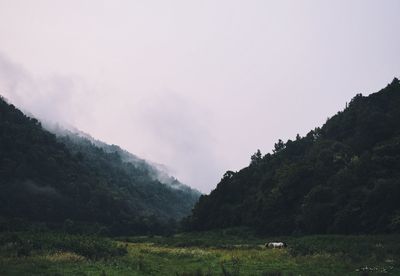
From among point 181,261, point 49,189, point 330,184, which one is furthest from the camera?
point 49,189

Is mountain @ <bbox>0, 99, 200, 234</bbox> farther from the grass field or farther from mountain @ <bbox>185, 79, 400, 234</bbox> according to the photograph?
the grass field

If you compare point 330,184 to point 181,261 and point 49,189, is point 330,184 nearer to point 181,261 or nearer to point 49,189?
point 181,261

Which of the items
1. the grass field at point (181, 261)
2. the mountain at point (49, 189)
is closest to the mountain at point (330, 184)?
the grass field at point (181, 261)

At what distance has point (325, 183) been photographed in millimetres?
80125

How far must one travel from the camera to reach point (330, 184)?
253 feet

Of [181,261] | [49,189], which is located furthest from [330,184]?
[49,189]

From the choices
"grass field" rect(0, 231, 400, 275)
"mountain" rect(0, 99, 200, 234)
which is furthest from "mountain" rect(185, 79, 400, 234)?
"mountain" rect(0, 99, 200, 234)

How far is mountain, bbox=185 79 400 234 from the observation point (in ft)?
214

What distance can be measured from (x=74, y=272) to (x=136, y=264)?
21.8ft

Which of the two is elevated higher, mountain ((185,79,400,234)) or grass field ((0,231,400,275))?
mountain ((185,79,400,234))

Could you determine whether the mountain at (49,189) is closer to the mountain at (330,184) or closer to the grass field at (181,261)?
the mountain at (330,184)

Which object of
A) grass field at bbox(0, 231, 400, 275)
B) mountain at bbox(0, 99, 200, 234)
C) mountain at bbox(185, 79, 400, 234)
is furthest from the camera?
A: mountain at bbox(0, 99, 200, 234)

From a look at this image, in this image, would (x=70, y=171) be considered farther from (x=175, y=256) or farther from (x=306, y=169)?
(x=175, y=256)

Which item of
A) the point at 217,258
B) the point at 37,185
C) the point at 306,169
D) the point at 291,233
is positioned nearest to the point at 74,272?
the point at 217,258
